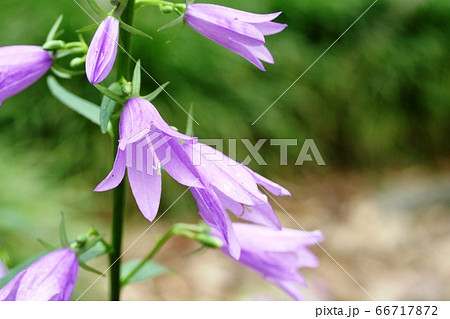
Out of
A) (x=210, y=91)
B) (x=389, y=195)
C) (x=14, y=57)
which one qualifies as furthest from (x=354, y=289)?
(x=14, y=57)

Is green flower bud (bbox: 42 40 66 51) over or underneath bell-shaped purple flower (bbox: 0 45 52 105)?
over

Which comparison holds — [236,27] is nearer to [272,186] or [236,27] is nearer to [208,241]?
[272,186]

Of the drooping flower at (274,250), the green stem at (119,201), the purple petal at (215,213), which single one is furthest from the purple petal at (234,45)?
the drooping flower at (274,250)

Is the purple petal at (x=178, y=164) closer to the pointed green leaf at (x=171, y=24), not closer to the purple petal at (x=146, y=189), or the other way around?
the purple petal at (x=146, y=189)

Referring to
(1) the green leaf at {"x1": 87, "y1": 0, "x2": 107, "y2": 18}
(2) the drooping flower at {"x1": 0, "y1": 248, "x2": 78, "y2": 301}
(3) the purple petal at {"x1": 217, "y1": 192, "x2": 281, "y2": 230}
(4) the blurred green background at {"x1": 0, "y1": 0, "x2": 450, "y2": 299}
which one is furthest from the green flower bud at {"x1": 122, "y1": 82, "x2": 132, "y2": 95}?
(4) the blurred green background at {"x1": 0, "y1": 0, "x2": 450, "y2": 299}

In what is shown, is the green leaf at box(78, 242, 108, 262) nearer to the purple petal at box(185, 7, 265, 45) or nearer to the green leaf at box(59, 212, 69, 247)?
the green leaf at box(59, 212, 69, 247)
